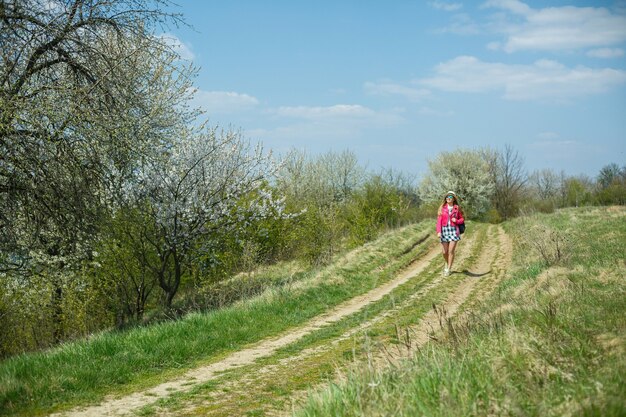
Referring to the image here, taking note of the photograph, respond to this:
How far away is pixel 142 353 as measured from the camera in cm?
827

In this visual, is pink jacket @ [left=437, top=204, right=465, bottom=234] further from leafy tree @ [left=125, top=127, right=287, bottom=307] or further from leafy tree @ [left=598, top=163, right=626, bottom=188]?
leafy tree @ [left=598, top=163, right=626, bottom=188]

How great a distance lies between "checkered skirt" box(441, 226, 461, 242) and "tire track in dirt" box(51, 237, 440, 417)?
137 inches

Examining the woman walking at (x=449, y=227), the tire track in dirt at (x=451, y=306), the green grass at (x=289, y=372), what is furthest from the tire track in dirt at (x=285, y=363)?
the woman walking at (x=449, y=227)

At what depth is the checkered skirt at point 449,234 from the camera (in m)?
15.9

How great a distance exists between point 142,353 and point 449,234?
10.3 meters

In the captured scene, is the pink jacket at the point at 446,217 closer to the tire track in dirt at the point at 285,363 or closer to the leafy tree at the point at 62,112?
the tire track in dirt at the point at 285,363

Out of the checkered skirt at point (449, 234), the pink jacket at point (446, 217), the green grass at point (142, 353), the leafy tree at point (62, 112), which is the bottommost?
the green grass at point (142, 353)

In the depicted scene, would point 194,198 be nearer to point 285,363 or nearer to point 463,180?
point 285,363

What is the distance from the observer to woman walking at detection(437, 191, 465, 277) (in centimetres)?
1588

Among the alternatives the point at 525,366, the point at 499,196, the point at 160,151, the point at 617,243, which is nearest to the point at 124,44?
the point at 160,151

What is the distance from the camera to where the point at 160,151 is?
14.3m

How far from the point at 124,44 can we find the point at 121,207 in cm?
488

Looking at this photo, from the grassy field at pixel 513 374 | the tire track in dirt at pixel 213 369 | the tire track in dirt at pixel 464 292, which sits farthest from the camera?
the tire track in dirt at pixel 464 292

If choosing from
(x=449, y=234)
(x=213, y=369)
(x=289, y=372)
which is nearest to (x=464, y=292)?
(x=449, y=234)
